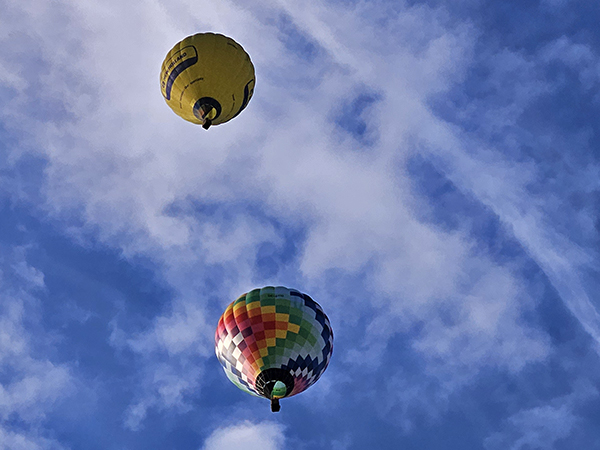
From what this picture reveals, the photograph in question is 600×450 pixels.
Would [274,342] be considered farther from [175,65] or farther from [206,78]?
[175,65]

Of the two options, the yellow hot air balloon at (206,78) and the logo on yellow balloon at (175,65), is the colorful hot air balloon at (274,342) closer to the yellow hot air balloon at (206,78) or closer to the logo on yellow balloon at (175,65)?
the yellow hot air balloon at (206,78)

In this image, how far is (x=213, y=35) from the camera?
27734 mm

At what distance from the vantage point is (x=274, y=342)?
24844 millimetres

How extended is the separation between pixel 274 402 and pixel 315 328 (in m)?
3.54

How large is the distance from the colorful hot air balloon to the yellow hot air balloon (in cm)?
839

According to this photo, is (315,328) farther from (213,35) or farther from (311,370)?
(213,35)

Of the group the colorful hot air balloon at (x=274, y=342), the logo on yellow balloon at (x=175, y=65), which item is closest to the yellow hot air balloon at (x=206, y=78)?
the logo on yellow balloon at (x=175, y=65)

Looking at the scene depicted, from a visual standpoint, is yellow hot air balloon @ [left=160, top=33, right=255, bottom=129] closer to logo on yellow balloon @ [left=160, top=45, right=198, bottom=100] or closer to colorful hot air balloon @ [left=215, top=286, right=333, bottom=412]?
logo on yellow balloon @ [left=160, top=45, right=198, bottom=100]

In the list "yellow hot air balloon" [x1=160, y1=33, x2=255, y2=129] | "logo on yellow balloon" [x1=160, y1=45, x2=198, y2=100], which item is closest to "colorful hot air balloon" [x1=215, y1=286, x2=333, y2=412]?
"yellow hot air balloon" [x1=160, y1=33, x2=255, y2=129]

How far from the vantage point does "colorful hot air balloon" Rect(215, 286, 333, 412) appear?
24.4 metres

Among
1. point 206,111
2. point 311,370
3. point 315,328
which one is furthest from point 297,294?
point 206,111

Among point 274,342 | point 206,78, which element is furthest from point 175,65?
point 274,342

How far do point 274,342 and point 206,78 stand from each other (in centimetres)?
1177

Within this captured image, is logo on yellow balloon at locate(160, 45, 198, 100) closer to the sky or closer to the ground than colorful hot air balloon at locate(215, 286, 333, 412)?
closer to the sky
